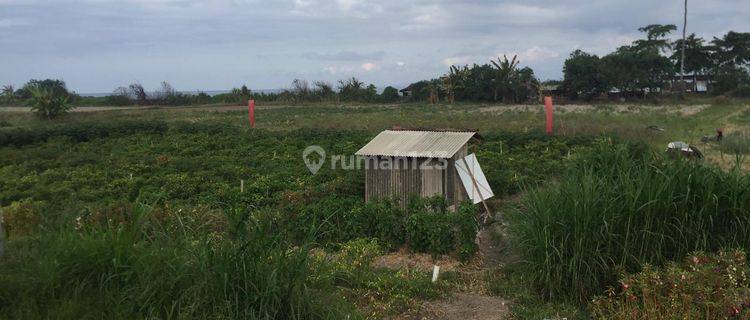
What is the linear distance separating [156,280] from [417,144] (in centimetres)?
479

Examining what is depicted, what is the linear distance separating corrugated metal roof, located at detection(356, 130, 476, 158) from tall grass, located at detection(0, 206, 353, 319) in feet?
12.8

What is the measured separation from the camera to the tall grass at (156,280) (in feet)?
10.1

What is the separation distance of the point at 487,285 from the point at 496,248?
1780 mm

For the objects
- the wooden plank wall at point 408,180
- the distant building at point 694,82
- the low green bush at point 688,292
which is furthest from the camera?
the distant building at point 694,82

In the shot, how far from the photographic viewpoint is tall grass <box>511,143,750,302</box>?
4.09 m

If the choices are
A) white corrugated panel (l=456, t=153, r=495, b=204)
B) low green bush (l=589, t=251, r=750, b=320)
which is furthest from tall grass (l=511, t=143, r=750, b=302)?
white corrugated panel (l=456, t=153, r=495, b=204)

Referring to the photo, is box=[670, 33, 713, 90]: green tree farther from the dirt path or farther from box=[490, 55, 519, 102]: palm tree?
the dirt path

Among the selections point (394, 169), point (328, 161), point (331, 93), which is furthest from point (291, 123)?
point (331, 93)

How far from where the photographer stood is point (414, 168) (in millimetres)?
7344

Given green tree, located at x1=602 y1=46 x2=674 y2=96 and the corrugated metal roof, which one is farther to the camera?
green tree, located at x1=602 y1=46 x2=674 y2=96

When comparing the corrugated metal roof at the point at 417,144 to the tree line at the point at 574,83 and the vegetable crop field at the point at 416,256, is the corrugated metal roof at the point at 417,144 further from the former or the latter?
the tree line at the point at 574,83

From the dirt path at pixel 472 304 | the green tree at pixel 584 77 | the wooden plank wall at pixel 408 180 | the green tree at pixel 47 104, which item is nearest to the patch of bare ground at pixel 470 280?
the dirt path at pixel 472 304

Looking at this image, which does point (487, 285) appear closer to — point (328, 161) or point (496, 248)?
point (496, 248)

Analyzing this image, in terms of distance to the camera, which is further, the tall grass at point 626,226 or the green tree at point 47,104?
the green tree at point 47,104
